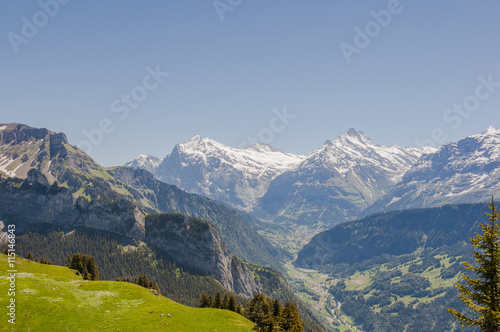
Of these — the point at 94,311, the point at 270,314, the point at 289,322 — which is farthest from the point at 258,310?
the point at 94,311

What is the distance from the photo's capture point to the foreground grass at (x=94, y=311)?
56438mm

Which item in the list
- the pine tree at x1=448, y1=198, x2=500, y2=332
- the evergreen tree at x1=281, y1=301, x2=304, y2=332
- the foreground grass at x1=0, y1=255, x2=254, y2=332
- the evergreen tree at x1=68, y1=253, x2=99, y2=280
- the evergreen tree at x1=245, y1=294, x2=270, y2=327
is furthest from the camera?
the evergreen tree at x1=68, y1=253, x2=99, y2=280

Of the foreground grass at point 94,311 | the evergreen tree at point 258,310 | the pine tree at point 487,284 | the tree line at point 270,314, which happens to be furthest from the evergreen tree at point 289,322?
the pine tree at point 487,284

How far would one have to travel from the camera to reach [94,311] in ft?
204

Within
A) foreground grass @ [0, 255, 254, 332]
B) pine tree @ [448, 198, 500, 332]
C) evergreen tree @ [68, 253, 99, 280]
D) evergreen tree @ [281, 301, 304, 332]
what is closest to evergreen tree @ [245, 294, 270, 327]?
evergreen tree @ [281, 301, 304, 332]

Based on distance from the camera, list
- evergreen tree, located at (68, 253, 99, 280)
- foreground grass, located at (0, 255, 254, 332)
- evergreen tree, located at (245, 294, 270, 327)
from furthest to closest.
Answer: evergreen tree, located at (68, 253, 99, 280), evergreen tree, located at (245, 294, 270, 327), foreground grass, located at (0, 255, 254, 332)

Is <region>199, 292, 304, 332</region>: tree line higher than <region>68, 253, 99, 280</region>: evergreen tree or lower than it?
lower

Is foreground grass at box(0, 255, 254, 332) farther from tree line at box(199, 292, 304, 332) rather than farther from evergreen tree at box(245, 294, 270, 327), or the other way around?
evergreen tree at box(245, 294, 270, 327)

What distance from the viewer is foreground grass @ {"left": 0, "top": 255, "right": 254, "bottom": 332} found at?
56.4 metres

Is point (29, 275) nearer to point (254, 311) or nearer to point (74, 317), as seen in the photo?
point (74, 317)

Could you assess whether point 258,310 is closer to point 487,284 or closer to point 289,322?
point 289,322

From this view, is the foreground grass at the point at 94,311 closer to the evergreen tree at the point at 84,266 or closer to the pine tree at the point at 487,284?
the evergreen tree at the point at 84,266

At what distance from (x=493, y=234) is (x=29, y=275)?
8995cm

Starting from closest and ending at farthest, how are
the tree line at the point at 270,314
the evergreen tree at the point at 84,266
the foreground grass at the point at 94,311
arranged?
the foreground grass at the point at 94,311, the tree line at the point at 270,314, the evergreen tree at the point at 84,266
